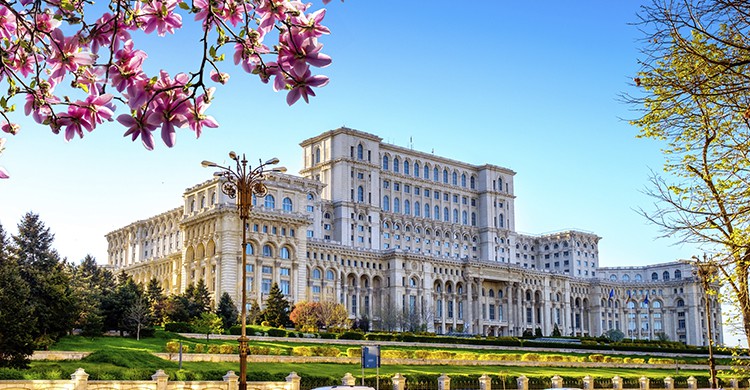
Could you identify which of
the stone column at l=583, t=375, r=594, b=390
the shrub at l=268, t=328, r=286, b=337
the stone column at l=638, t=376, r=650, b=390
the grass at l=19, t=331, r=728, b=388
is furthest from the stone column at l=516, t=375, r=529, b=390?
the shrub at l=268, t=328, r=286, b=337

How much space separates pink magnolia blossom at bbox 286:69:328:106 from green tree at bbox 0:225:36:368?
102 ft

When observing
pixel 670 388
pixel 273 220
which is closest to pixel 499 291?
pixel 273 220

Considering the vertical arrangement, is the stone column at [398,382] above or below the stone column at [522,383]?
above

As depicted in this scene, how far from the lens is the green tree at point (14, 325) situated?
3173 centimetres

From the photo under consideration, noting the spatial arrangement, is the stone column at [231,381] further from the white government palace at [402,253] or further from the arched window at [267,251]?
the arched window at [267,251]

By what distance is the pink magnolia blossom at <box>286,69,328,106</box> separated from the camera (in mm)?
4406

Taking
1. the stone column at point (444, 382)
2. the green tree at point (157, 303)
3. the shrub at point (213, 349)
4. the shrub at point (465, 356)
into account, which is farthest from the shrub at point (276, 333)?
the stone column at point (444, 382)

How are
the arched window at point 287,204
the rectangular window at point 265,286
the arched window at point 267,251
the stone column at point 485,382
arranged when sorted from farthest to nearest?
the arched window at point 287,204 → the arched window at point 267,251 → the rectangular window at point 265,286 → the stone column at point 485,382

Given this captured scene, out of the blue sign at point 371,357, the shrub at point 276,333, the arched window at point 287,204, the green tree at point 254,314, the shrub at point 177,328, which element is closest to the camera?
the blue sign at point 371,357

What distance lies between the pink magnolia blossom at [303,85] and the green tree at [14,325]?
3100cm

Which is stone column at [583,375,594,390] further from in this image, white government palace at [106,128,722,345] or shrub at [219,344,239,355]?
white government palace at [106,128,722,345]

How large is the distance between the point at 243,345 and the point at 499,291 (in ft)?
329

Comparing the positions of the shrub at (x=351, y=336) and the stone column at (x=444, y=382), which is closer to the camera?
the stone column at (x=444, y=382)

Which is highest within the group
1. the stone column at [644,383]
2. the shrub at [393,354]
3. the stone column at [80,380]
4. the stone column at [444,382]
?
the stone column at [80,380]
